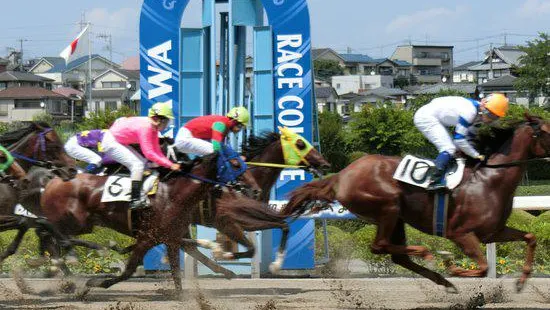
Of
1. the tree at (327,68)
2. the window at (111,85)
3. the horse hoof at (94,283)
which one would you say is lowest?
the horse hoof at (94,283)

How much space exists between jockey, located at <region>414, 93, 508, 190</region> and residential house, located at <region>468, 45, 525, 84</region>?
83.1 metres

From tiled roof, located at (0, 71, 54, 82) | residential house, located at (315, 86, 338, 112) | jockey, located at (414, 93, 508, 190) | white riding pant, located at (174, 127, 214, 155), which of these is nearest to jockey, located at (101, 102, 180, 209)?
white riding pant, located at (174, 127, 214, 155)

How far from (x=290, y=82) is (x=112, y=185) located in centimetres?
274

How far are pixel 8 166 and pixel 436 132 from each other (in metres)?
3.80

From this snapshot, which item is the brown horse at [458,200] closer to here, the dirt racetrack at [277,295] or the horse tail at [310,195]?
the horse tail at [310,195]

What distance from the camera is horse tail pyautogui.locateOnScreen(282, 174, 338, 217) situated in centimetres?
779

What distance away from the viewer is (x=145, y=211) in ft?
26.7

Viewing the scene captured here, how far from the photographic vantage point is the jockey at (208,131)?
331 inches

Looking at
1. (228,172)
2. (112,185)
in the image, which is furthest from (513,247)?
(112,185)

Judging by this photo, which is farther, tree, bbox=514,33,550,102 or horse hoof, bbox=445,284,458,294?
tree, bbox=514,33,550,102

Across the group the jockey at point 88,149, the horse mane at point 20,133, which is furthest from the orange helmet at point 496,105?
the horse mane at point 20,133

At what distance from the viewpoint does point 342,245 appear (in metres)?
10.3

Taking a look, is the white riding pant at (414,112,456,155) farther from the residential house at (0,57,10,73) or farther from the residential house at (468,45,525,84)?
the residential house at (0,57,10,73)

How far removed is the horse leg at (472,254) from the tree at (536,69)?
4688cm
